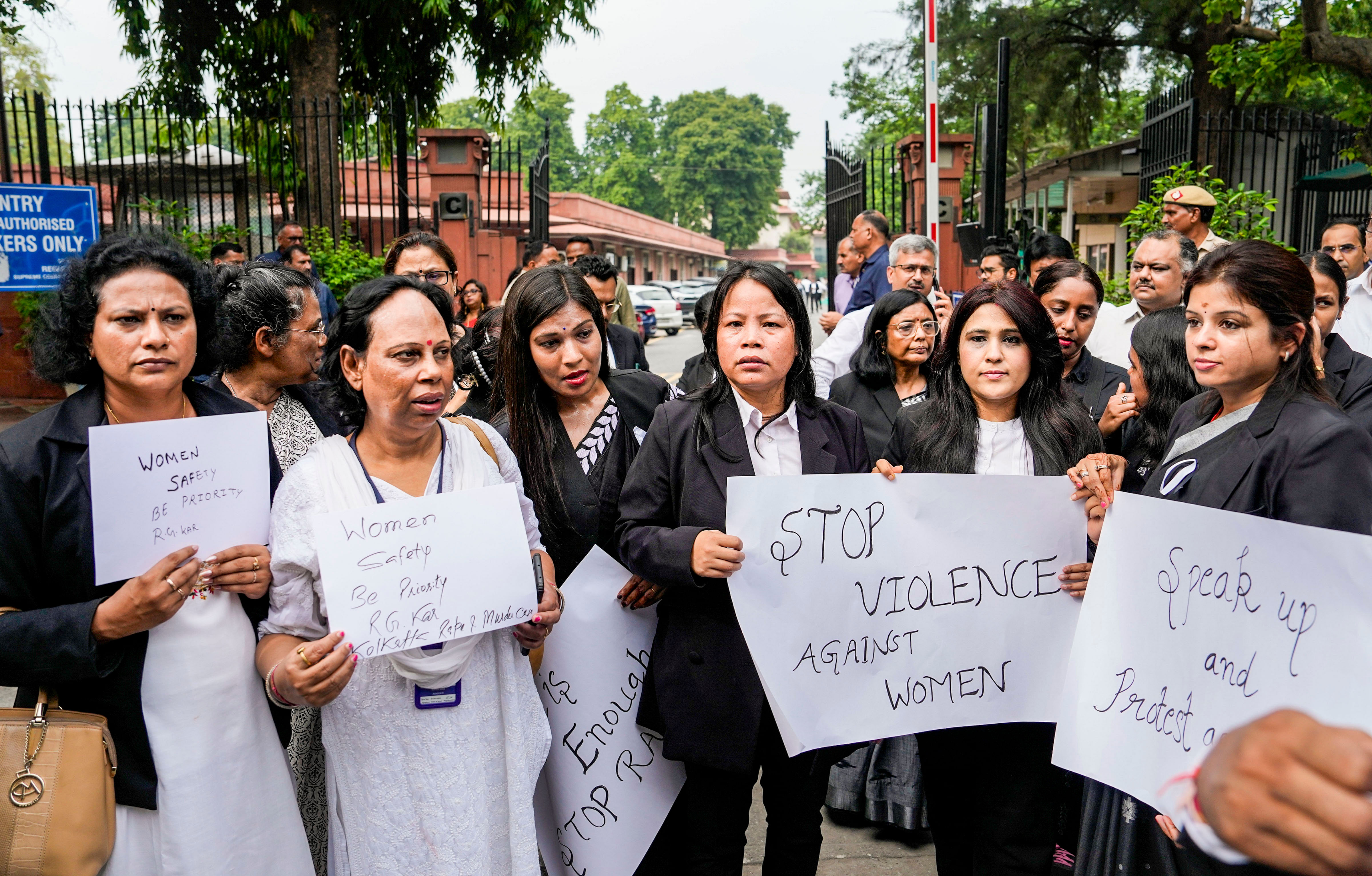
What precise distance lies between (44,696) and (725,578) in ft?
4.86

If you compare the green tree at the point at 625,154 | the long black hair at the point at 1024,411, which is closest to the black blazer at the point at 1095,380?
the long black hair at the point at 1024,411

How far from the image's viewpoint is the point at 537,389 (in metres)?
2.85

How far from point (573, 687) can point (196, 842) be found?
1.00m

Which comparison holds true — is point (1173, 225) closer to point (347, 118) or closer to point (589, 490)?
point (589, 490)

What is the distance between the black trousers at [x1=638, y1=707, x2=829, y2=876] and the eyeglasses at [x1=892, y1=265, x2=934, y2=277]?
384 cm

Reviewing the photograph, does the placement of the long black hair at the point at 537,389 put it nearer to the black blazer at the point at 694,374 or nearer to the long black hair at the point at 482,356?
the long black hair at the point at 482,356

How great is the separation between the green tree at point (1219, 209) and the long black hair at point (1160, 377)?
16.4ft

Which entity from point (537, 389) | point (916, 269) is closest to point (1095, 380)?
point (537, 389)

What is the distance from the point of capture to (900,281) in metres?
5.80

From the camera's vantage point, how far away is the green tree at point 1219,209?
7738 millimetres

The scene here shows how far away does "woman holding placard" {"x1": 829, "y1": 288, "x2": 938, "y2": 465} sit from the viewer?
3.84m

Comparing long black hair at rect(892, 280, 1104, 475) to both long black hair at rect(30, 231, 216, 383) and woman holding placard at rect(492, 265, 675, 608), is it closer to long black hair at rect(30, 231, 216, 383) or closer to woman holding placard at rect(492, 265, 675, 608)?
woman holding placard at rect(492, 265, 675, 608)

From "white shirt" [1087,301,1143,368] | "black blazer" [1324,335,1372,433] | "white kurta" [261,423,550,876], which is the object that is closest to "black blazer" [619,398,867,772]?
"white kurta" [261,423,550,876]

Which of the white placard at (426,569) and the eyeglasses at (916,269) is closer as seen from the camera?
the white placard at (426,569)
